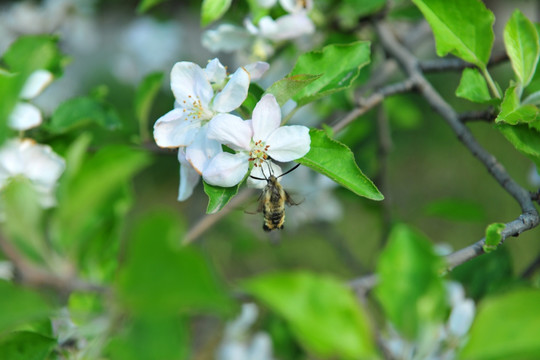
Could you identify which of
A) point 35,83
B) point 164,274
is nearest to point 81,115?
point 35,83

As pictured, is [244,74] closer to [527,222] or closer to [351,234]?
[527,222]

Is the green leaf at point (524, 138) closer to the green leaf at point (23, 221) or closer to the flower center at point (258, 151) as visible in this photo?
the flower center at point (258, 151)

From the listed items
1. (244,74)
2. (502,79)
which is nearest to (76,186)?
(244,74)

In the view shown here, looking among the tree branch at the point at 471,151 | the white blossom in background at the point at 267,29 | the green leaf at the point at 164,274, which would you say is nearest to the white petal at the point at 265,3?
the white blossom in background at the point at 267,29

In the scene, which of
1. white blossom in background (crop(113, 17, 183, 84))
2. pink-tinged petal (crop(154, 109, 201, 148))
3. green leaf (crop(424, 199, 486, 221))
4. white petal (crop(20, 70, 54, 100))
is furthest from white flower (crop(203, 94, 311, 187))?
white blossom in background (crop(113, 17, 183, 84))

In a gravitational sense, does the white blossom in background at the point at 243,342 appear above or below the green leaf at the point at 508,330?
below

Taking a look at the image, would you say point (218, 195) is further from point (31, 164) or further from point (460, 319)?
point (460, 319)
